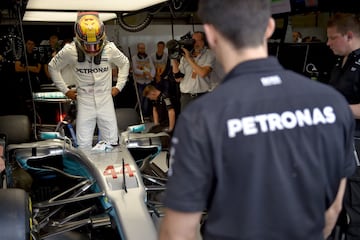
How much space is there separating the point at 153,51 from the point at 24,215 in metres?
7.54

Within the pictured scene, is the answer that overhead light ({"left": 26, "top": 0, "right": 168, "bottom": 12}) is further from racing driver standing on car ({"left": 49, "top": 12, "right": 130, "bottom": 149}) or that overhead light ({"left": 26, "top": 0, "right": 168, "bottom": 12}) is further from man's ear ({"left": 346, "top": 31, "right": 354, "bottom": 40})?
man's ear ({"left": 346, "top": 31, "right": 354, "bottom": 40})

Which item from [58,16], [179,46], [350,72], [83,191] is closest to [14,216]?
[83,191]

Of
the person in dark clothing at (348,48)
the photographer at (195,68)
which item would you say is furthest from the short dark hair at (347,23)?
the photographer at (195,68)

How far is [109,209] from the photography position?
2607mm

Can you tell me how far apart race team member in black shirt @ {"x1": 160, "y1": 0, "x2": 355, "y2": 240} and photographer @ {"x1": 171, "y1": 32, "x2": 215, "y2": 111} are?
Result: 12.9 feet

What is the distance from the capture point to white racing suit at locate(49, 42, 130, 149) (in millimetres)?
3342

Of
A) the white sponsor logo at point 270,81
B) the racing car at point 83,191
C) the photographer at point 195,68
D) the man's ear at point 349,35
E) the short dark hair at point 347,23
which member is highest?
the short dark hair at point 347,23

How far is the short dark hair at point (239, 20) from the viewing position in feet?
3.47

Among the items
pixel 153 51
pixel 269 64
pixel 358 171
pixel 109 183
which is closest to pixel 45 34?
pixel 153 51

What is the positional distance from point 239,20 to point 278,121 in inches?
9.5

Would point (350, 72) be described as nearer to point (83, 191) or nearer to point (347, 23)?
point (347, 23)

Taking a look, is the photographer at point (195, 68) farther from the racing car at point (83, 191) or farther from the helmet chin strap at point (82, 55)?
the helmet chin strap at point (82, 55)

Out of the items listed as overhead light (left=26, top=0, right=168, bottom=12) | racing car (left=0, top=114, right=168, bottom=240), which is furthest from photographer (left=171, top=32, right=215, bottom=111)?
racing car (left=0, top=114, right=168, bottom=240)

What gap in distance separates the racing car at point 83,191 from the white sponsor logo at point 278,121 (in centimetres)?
142
